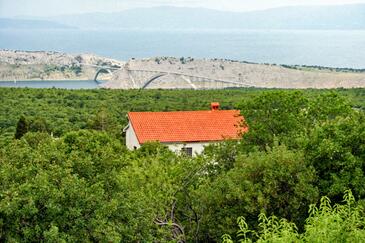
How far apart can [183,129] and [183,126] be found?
0.99 feet

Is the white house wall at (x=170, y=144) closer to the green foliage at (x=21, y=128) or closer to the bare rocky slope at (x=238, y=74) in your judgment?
the green foliage at (x=21, y=128)

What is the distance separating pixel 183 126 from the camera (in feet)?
106

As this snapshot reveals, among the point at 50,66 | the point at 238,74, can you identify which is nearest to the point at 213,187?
the point at 238,74

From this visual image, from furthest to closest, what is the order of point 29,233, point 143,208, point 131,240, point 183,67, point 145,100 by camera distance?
point 183,67 → point 145,100 → point 143,208 → point 131,240 → point 29,233

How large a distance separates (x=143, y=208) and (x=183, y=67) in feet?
415

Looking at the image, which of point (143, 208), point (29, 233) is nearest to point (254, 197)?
point (143, 208)

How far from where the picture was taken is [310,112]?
1988 centimetres

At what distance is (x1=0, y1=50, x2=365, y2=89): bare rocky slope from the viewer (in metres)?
116

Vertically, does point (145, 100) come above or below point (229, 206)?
below

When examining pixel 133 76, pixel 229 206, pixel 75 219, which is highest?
pixel 75 219

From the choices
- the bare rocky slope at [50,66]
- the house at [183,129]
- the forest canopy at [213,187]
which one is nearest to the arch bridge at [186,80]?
the bare rocky slope at [50,66]

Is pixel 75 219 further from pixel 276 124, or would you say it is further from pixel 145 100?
pixel 145 100

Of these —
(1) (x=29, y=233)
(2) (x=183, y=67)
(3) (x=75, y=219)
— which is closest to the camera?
(1) (x=29, y=233)

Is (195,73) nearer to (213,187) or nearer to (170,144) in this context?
(170,144)
